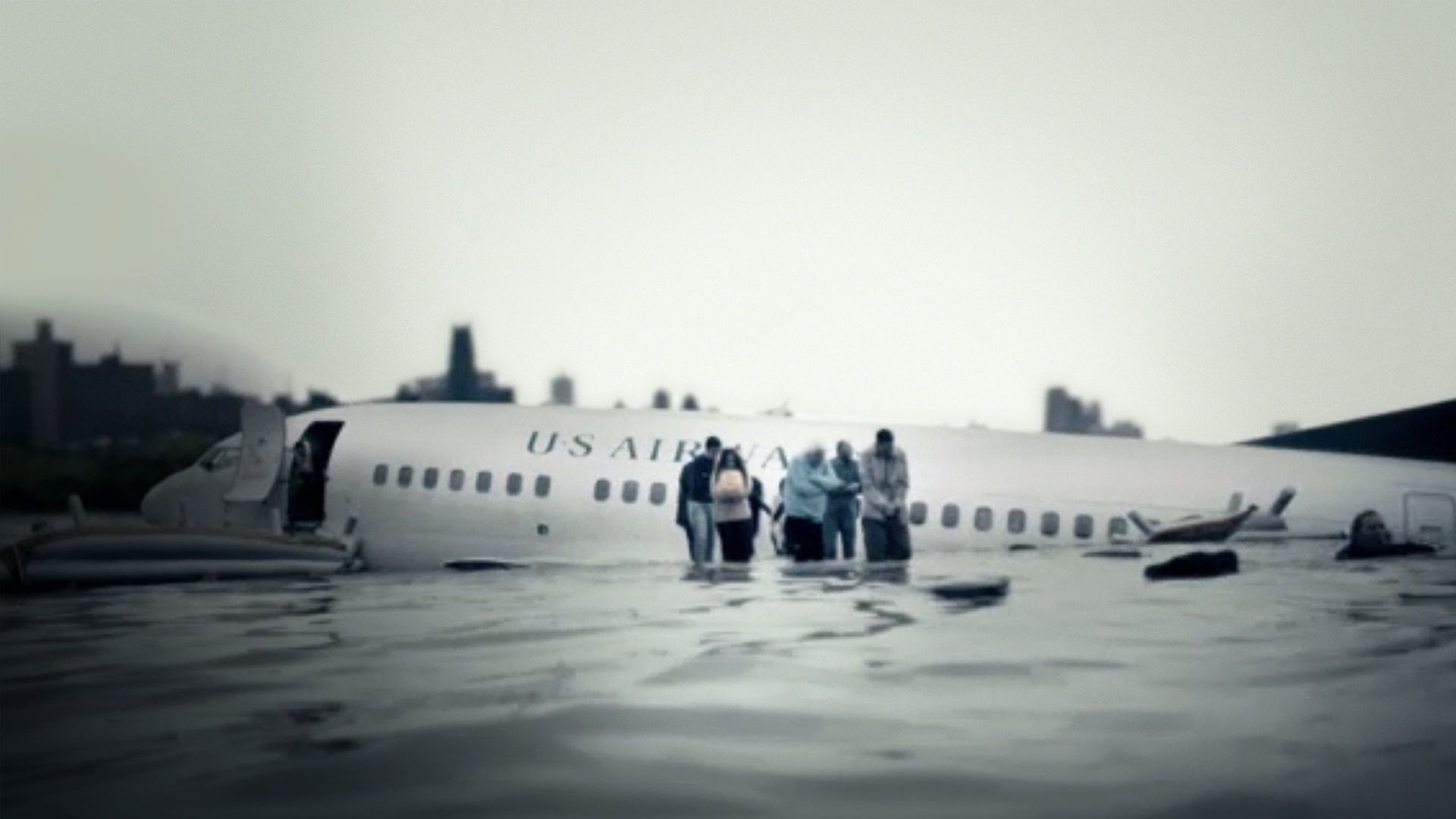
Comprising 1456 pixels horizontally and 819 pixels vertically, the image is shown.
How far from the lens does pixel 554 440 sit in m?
26.0

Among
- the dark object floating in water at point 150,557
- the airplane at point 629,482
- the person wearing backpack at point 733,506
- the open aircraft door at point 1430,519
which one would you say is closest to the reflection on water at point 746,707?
the person wearing backpack at point 733,506

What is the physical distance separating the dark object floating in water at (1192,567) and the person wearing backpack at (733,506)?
492cm

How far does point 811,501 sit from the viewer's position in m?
19.3

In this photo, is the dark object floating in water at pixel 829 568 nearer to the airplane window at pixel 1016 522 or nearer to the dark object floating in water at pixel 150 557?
the airplane window at pixel 1016 522

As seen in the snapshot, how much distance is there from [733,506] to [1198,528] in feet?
27.7

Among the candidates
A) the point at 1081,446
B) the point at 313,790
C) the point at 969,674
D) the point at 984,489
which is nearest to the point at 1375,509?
the point at 1081,446

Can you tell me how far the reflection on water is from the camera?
564 centimetres

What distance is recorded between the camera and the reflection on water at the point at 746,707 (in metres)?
5.64

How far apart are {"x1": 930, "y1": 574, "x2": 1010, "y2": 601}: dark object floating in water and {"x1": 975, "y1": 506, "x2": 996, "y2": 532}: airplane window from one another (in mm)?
9233

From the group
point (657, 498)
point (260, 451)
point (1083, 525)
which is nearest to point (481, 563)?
point (657, 498)

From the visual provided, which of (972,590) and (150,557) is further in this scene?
(150,557)

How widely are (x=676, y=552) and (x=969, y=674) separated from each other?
16.5 m

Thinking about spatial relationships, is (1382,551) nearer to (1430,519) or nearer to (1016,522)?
(1430,519)

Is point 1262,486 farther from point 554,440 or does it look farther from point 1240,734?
point 1240,734
